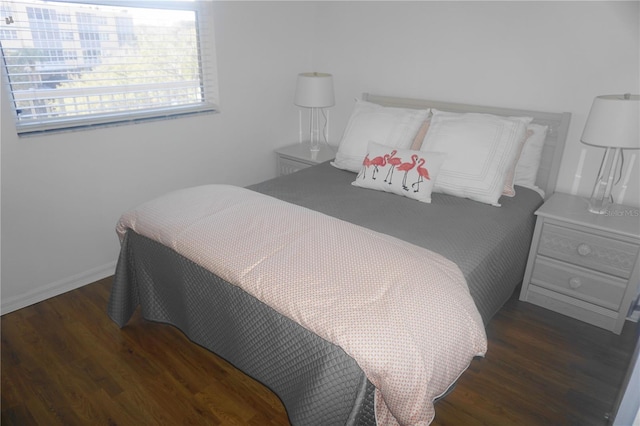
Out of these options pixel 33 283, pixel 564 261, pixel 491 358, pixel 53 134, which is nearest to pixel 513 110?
pixel 564 261

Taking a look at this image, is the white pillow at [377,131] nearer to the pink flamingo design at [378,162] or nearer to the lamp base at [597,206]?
the pink flamingo design at [378,162]

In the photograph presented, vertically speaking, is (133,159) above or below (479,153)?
below

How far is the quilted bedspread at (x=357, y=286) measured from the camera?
1200mm

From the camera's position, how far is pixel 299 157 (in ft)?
10.3

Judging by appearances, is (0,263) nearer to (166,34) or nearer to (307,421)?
(166,34)

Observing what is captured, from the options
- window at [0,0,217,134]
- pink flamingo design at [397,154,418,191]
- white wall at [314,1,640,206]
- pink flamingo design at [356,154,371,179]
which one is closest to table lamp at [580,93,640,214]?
white wall at [314,1,640,206]

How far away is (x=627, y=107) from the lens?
1.94m

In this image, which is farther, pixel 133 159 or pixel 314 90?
pixel 314 90

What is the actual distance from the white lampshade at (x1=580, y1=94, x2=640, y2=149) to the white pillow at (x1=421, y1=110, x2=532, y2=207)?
35cm

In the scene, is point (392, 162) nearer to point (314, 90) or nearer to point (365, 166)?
point (365, 166)

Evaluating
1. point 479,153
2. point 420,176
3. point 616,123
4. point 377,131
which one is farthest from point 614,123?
point 377,131

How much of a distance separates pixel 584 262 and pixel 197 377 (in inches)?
76.0

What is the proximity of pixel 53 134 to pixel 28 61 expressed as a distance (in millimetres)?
362

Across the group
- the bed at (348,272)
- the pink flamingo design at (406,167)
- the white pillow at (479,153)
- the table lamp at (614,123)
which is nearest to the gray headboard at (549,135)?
the bed at (348,272)
